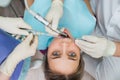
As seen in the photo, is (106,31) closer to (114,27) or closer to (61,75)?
(114,27)

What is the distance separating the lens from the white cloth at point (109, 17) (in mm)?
1458

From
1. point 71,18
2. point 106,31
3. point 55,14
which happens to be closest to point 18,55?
point 55,14

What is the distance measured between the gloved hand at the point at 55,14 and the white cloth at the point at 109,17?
0.86ft

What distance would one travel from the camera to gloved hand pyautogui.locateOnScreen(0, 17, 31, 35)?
54.9 inches

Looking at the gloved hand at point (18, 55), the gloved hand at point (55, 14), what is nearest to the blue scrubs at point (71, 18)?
the gloved hand at point (55, 14)

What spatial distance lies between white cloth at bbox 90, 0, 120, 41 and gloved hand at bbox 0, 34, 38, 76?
47 cm

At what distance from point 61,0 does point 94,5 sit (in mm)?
283

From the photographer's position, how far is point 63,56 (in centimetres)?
134

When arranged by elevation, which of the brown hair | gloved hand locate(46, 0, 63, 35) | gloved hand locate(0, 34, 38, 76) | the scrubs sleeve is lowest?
the brown hair

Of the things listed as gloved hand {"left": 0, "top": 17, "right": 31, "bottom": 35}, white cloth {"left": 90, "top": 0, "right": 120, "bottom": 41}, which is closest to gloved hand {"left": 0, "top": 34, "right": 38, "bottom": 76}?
gloved hand {"left": 0, "top": 17, "right": 31, "bottom": 35}

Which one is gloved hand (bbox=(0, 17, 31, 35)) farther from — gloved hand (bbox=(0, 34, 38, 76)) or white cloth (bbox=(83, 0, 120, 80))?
white cloth (bbox=(83, 0, 120, 80))

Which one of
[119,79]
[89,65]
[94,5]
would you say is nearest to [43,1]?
[94,5]

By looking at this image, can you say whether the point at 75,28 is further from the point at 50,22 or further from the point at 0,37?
the point at 0,37

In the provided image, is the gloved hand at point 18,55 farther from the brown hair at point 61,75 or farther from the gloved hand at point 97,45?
the gloved hand at point 97,45
